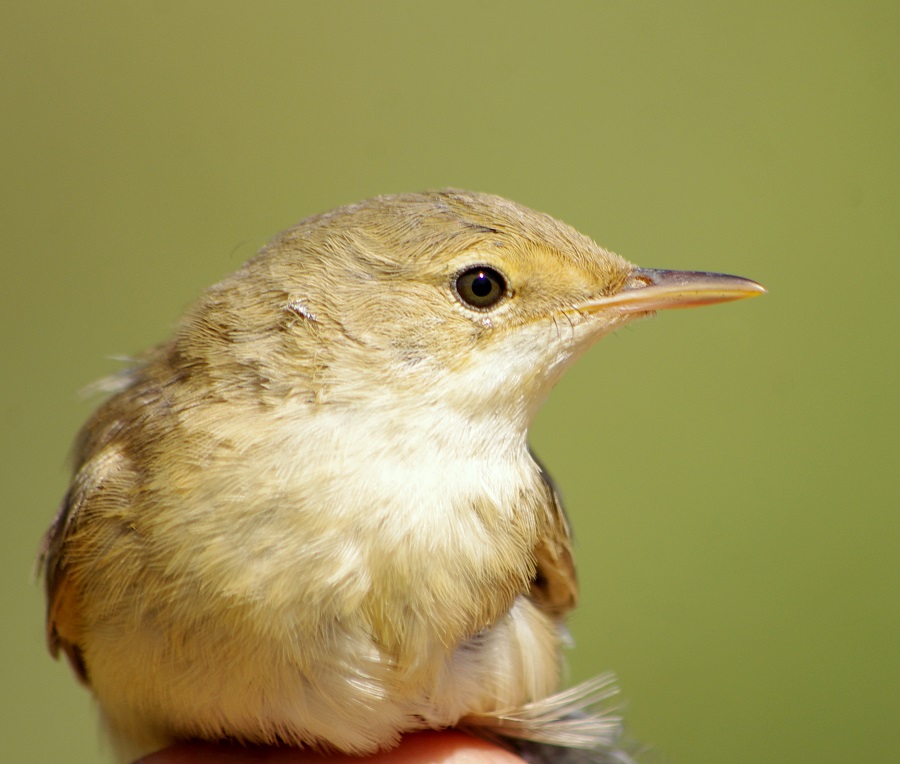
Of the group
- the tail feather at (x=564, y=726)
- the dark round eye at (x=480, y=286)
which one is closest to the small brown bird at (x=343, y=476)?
the dark round eye at (x=480, y=286)

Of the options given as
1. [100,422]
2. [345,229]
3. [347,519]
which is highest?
[345,229]

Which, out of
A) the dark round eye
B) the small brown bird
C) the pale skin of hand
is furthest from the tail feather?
the dark round eye

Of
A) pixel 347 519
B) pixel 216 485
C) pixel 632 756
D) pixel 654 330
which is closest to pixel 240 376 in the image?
pixel 216 485

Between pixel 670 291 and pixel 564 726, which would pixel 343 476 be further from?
pixel 564 726

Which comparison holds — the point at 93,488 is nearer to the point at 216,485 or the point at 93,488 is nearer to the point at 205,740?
the point at 216,485

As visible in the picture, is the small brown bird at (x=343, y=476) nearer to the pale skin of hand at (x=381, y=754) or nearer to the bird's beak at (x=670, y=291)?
the bird's beak at (x=670, y=291)

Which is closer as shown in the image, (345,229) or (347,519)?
(347,519)

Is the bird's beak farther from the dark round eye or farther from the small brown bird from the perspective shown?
the dark round eye
